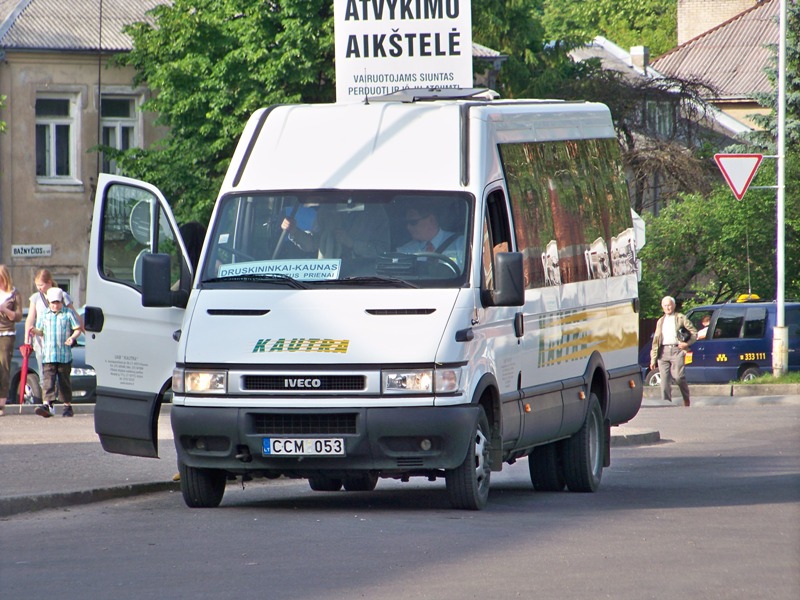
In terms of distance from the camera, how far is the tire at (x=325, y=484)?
43.4 feet

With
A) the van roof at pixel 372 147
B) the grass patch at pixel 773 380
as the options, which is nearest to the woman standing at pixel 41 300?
the van roof at pixel 372 147

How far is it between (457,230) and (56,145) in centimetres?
3087

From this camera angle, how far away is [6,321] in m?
21.9

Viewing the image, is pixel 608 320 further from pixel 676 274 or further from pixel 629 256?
pixel 676 274

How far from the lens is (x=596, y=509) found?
12055mm

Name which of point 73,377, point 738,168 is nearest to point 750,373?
point 738,168

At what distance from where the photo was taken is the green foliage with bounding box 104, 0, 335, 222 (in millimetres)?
37438

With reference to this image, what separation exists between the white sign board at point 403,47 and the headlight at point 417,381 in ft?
28.9

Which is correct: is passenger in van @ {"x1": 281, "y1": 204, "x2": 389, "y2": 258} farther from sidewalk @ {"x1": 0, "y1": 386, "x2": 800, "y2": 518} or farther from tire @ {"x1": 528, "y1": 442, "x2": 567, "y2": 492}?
tire @ {"x1": 528, "y1": 442, "x2": 567, "y2": 492}

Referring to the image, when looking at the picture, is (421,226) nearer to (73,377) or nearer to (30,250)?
(73,377)

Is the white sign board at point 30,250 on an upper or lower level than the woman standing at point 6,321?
upper

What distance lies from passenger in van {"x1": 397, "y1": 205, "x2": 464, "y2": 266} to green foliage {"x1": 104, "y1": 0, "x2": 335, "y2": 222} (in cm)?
2593

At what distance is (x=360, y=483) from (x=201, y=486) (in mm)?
2028

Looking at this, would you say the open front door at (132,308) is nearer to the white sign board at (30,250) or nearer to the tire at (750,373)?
the tire at (750,373)
